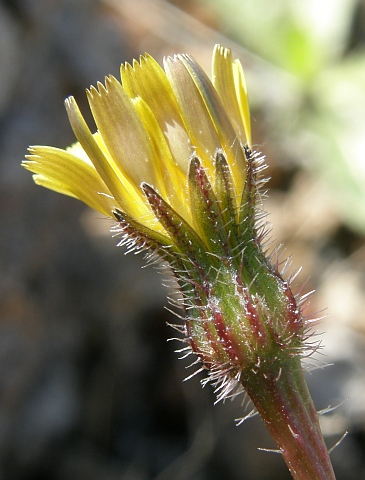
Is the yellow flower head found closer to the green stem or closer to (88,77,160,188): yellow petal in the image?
(88,77,160,188): yellow petal

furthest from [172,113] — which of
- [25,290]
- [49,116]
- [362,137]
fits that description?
[362,137]

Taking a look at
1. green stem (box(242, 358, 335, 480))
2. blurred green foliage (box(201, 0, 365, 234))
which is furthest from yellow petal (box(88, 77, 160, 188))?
blurred green foliage (box(201, 0, 365, 234))

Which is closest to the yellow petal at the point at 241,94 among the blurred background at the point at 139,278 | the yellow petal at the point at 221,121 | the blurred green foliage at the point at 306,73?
the yellow petal at the point at 221,121

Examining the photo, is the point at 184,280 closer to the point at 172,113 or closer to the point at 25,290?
the point at 172,113

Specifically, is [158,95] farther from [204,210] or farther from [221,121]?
[204,210]

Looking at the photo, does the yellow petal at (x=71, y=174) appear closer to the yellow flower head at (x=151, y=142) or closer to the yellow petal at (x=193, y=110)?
the yellow flower head at (x=151, y=142)

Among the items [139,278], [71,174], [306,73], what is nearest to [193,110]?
[71,174]

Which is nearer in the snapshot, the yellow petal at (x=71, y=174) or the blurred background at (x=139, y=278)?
the yellow petal at (x=71, y=174)
